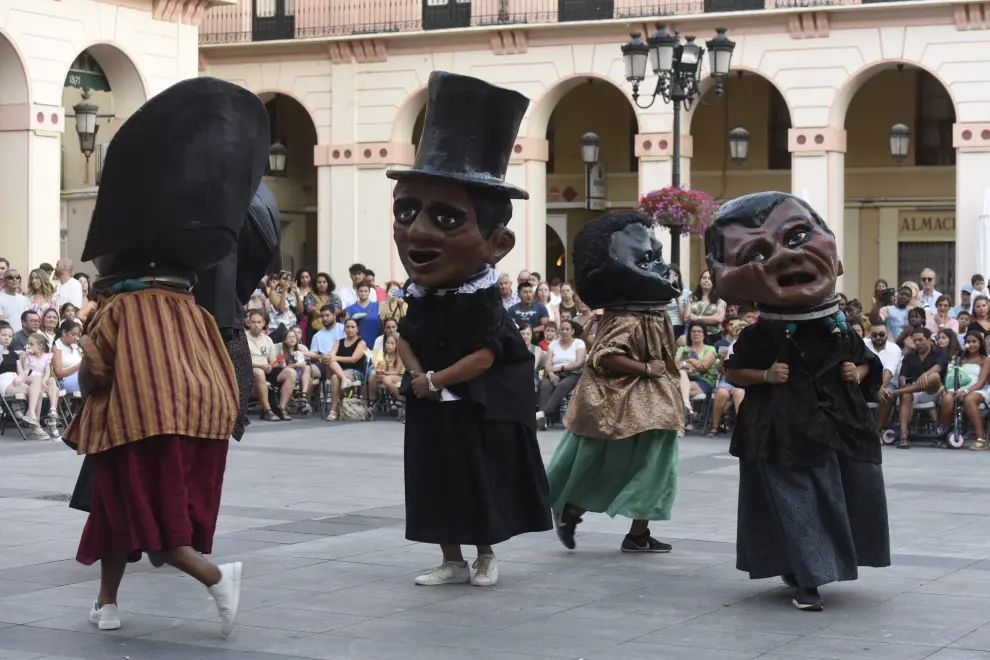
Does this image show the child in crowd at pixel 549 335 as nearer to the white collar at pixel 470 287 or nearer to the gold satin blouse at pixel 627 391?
the gold satin blouse at pixel 627 391

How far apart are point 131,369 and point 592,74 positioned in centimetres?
2357

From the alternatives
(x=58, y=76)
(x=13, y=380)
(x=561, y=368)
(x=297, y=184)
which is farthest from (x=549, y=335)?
(x=297, y=184)

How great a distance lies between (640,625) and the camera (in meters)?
7.24

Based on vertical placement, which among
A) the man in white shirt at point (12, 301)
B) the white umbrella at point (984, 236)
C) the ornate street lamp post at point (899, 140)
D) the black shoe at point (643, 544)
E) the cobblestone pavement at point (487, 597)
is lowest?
the cobblestone pavement at point (487, 597)

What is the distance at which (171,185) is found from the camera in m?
6.98

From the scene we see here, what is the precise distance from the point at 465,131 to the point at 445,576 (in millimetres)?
2121

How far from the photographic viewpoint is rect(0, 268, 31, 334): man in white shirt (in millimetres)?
18281

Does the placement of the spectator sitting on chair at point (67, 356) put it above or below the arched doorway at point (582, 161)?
below

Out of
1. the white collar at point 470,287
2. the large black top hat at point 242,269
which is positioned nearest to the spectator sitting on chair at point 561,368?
the large black top hat at point 242,269

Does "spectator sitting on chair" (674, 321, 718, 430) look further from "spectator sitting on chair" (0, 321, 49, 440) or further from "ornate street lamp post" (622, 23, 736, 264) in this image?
"spectator sitting on chair" (0, 321, 49, 440)

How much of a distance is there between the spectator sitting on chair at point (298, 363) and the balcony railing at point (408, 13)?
473 inches

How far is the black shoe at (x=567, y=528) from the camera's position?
9.25 m

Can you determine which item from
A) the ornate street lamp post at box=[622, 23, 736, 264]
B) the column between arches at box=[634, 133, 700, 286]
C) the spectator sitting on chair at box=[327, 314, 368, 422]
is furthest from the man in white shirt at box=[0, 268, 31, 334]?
the column between arches at box=[634, 133, 700, 286]

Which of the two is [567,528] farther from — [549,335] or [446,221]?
[549,335]
